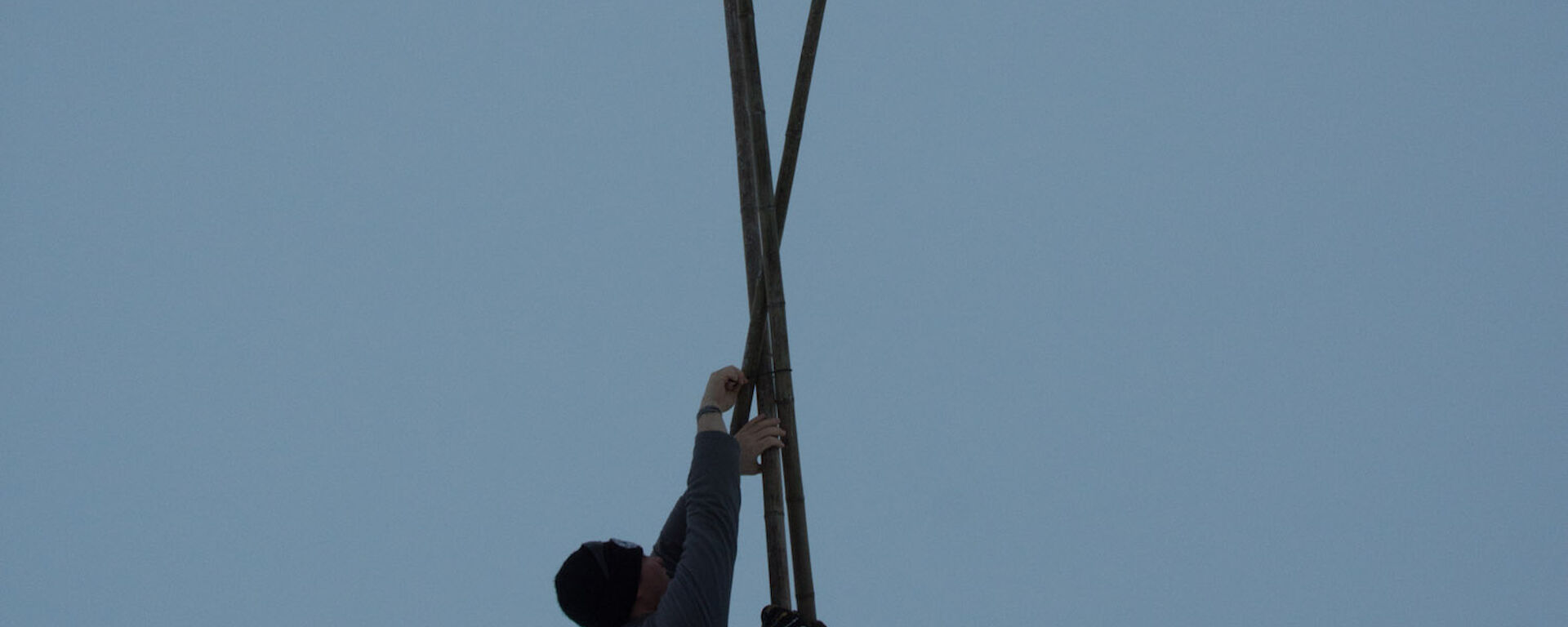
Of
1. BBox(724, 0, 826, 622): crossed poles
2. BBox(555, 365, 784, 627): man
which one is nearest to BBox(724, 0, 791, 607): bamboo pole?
BBox(724, 0, 826, 622): crossed poles

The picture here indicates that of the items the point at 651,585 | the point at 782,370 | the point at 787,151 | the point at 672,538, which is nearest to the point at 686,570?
the point at 651,585

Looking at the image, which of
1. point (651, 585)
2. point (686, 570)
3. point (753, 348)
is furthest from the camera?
point (753, 348)

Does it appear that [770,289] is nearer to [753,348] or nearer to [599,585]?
[753,348]

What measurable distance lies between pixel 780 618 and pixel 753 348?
0.70m

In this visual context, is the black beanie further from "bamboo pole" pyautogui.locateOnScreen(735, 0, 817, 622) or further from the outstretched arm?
"bamboo pole" pyautogui.locateOnScreen(735, 0, 817, 622)

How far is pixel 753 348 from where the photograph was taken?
337cm

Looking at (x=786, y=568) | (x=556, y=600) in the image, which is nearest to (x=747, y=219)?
(x=786, y=568)

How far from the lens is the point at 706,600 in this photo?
2676 millimetres

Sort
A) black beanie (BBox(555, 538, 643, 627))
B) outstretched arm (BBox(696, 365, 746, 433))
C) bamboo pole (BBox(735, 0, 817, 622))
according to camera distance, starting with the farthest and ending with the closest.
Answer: bamboo pole (BBox(735, 0, 817, 622))
outstretched arm (BBox(696, 365, 746, 433))
black beanie (BBox(555, 538, 643, 627))

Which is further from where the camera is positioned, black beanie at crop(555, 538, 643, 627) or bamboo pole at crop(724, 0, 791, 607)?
bamboo pole at crop(724, 0, 791, 607)

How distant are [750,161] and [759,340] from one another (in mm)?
514

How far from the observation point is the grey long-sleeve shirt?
2.66 meters

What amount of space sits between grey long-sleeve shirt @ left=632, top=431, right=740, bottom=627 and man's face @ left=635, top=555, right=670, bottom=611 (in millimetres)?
→ 58

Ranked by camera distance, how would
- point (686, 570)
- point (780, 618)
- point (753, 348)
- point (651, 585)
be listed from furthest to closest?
point (753, 348) → point (780, 618) → point (651, 585) → point (686, 570)
